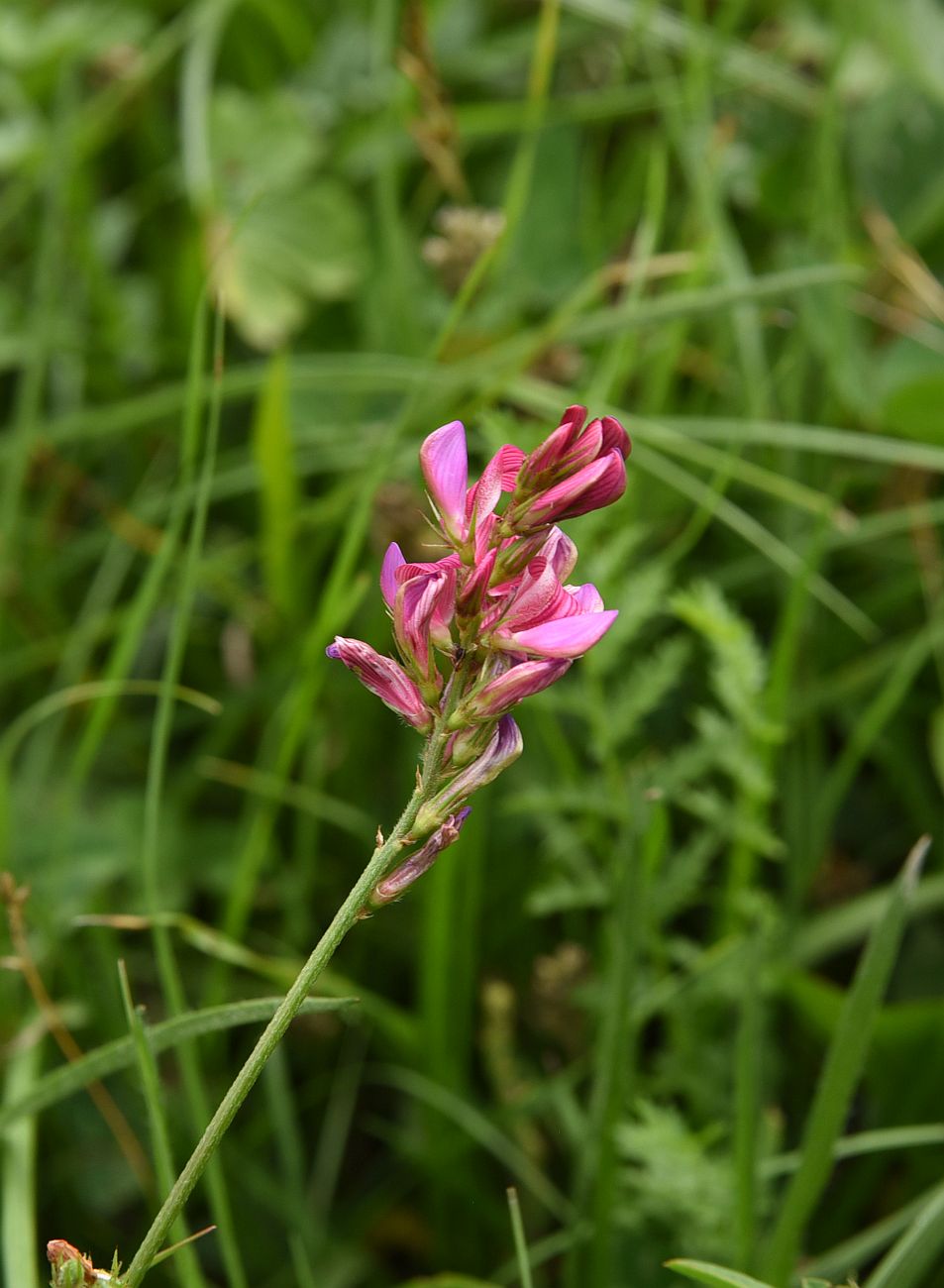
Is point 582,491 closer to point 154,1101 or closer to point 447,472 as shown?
point 447,472

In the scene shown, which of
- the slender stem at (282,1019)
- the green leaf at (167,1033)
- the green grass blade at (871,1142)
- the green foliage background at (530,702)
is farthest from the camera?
the green foliage background at (530,702)

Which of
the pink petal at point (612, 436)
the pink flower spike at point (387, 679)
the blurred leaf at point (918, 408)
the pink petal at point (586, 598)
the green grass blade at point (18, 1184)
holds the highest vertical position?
the pink petal at point (612, 436)

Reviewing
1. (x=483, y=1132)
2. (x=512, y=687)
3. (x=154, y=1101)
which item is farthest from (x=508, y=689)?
(x=483, y=1132)

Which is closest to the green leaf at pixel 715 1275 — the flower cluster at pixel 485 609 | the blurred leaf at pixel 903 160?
the flower cluster at pixel 485 609

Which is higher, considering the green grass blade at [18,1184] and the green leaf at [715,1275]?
the green leaf at [715,1275]

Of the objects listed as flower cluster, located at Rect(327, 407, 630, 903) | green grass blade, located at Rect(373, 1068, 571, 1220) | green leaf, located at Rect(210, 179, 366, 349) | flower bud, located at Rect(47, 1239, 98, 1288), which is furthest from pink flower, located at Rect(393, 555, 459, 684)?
green leaf, located at Rect(210, 179, 366, 349)

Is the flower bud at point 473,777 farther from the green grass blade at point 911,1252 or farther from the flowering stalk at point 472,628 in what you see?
the green grass blade at point 911,1252

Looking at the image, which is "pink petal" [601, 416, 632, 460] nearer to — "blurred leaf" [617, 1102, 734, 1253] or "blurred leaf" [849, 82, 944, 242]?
"blurred leaf" [617, 1102, 734, 1253]
